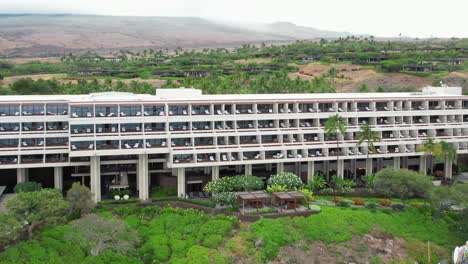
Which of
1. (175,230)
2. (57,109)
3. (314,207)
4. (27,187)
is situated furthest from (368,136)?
(27,187)

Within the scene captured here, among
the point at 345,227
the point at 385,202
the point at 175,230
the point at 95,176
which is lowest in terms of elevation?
the point at 345,227

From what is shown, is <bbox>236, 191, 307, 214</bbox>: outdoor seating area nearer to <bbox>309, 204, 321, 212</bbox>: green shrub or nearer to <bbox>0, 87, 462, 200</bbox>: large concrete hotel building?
<bbox>309, 204, 321, 212</bbox>: green shrub

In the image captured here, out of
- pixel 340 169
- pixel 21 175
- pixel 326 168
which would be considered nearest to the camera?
pixel 21 175

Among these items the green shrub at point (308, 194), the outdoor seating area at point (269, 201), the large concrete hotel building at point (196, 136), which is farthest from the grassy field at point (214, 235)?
the large concrete hotel building at point (196, 136)

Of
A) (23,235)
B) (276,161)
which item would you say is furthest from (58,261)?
(276,161)

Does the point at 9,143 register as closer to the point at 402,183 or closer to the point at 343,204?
the point at 343,204

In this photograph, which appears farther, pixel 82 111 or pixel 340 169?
pixel 340 169
